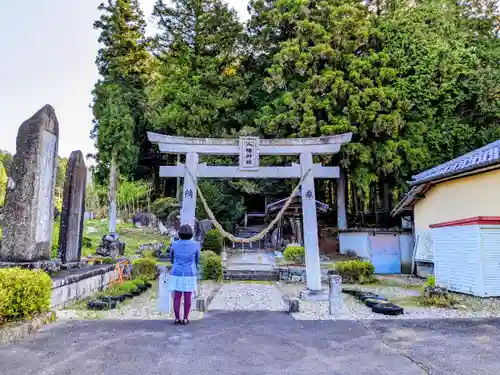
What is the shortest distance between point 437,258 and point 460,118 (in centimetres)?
1155

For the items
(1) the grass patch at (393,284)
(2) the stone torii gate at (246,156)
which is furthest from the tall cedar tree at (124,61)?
(1) the grass patch at (393,284)

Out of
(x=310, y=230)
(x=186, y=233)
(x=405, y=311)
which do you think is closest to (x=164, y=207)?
(x=310, y=230)

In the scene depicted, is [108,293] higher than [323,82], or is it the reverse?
[323,82]

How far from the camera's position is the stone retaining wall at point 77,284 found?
22.4 ft

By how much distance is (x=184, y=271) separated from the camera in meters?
5.95

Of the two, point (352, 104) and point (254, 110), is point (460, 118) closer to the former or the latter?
point (352, 104)

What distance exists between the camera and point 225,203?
76.3 ft

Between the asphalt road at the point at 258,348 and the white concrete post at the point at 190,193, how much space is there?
12.5 ft

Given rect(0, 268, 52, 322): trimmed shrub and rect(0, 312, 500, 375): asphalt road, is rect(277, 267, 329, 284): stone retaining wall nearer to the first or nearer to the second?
rect(0, 312, 500, 375): asphalt road

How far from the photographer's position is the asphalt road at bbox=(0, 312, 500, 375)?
3783 mm

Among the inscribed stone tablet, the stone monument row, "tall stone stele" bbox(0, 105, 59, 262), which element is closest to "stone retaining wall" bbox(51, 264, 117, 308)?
the stone monument row

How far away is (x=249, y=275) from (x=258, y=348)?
9.39 meters

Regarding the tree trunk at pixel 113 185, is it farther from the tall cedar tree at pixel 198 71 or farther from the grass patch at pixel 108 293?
the grass patch at pixel 108 293

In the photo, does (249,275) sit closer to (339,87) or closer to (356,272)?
(356,272)
